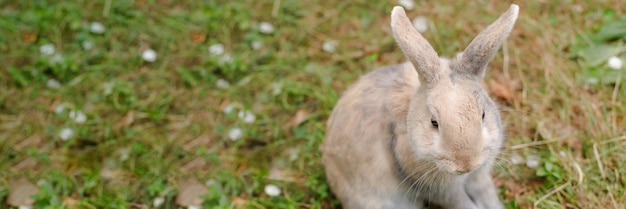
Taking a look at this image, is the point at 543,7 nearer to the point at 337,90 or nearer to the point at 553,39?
the point at 553,39

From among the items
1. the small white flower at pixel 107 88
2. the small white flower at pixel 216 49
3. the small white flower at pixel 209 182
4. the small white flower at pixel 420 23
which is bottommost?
the small white flower at pixel 209 182

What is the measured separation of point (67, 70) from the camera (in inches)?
219

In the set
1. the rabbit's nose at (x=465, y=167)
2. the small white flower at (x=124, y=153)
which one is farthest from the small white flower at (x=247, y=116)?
the rabbit's nose at (x=465, y=167)

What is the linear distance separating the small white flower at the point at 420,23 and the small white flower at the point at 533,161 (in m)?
1.40

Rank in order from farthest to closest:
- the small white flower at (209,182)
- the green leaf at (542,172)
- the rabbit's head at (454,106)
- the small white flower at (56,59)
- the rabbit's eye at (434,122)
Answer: the small white flower at (56,59) < the small white flower at (209,182) < the green leaf at (542,172) < the rabbit's eye at (434,122) < the rabbit's head at (454,106)

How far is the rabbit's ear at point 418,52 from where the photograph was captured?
341 cm

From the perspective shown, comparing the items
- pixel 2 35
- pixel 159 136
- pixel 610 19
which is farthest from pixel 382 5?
pixel 2 35

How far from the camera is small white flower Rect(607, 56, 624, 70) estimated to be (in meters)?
5.02

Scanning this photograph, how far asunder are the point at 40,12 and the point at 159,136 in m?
1.63

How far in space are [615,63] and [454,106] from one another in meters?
2.22

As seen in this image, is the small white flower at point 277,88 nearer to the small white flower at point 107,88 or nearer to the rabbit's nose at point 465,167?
the small white flower at point 107,88

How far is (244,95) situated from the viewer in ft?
17.7

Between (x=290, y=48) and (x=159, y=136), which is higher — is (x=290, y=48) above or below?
above

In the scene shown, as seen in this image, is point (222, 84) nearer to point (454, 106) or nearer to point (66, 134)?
point (66, 134)
